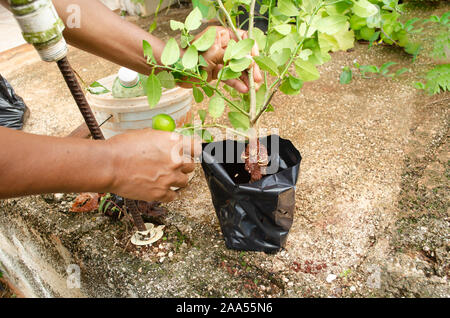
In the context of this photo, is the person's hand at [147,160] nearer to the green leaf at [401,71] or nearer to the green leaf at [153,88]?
the green leaf at [153,88]

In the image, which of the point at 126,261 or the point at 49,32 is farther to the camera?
the point at 126,261

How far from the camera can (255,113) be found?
1.06 m

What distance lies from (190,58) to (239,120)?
0.29 metres

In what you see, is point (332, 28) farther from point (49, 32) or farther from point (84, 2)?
point (84, 2)

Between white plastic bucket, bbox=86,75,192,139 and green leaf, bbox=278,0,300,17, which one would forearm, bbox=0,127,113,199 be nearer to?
white plastic bucket, bbox=86,75,192,139

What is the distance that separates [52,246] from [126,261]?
0.48 meters

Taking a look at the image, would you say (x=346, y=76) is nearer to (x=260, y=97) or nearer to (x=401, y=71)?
(x=401, y=71)

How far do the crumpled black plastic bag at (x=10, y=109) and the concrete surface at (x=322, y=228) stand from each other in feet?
2.34

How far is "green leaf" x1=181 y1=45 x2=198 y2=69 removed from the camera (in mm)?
847

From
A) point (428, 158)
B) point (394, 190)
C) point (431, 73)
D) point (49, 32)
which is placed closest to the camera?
point (49, 32)

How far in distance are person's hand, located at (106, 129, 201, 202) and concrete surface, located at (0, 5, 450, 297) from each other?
1.36 feet

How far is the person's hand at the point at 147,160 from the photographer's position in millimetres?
880
